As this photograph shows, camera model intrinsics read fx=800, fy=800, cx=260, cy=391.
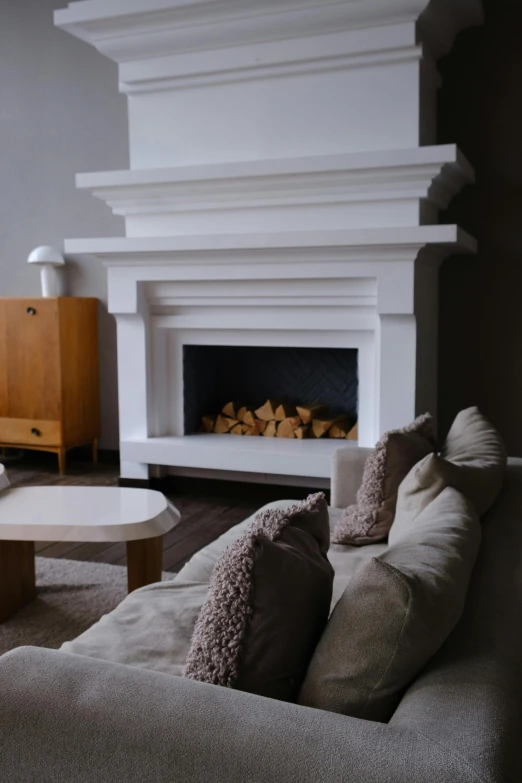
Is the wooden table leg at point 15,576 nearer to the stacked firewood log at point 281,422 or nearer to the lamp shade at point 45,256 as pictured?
the stacked firewood log at point 281,422

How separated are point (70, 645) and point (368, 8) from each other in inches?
120

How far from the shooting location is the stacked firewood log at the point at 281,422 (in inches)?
172

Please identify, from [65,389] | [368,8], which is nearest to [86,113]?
[65,389]

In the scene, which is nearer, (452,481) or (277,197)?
(452,481)

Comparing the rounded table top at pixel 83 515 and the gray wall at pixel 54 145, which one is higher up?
the gray wall at pixel 54 145

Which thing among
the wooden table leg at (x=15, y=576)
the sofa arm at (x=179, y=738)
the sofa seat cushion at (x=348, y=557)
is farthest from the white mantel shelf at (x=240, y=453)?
the sofa arm at (x=179, y=738)

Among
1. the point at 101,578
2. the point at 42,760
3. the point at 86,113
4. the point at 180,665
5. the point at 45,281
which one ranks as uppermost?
the point at 86,113

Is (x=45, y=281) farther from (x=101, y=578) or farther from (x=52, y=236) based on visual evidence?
(x=101, y=578)

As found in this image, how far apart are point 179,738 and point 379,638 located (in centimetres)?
30

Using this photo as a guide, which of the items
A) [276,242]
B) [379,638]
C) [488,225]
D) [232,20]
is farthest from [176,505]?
[379,638]

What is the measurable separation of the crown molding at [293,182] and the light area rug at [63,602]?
187 centimetres

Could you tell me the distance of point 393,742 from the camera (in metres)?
0.91

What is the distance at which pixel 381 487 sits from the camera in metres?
2.25

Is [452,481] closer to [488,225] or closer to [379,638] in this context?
[379,638]
